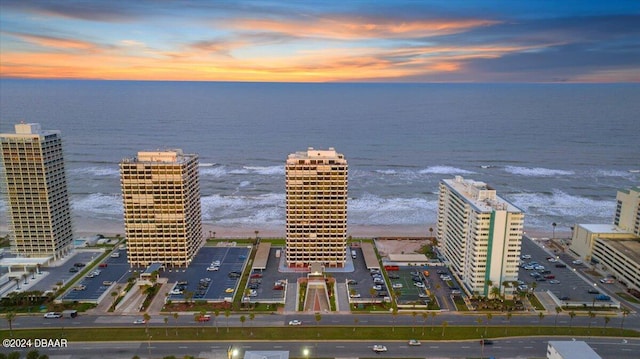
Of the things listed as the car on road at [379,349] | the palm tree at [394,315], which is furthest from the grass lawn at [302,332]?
the car on road at [379,349]

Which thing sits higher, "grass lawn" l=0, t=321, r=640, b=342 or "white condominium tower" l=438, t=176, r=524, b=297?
"white condominium tower" l=438, t=176, r=524, b=297

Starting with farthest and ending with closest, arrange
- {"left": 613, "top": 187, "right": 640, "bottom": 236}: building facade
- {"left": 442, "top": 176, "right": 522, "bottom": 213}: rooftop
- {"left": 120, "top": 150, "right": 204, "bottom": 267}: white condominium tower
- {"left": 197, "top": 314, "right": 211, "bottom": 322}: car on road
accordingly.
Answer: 1. {"left": 613, "top": 187, "right": 640, "bottom": 236}: building facade
2. {"left": 120, "top": 150, "right": 204, "bottom": 267}: white condominium tower
3. {"left": 442, "top": 176, "right": 522, "bottom": 213}: rooftop
4. {"left": 197, "top": 314, "right": 211, "bottom": 322}: car on road

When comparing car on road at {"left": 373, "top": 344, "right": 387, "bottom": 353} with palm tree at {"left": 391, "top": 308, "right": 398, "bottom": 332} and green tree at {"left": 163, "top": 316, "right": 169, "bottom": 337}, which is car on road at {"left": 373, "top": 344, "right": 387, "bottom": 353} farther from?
green tree at {"left": 163, "top": 316, "right": 169, "bottom": 337}

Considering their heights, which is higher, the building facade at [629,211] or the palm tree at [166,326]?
the building facade at [629,211]

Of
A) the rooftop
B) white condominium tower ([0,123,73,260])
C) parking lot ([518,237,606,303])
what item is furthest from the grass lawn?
white condominium tower ([0,123,73,260])

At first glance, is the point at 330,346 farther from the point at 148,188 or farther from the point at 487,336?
the point at 148,188

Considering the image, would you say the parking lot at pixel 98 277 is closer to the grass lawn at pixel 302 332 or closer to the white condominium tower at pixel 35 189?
the white condominium tower at pixel 35 189
